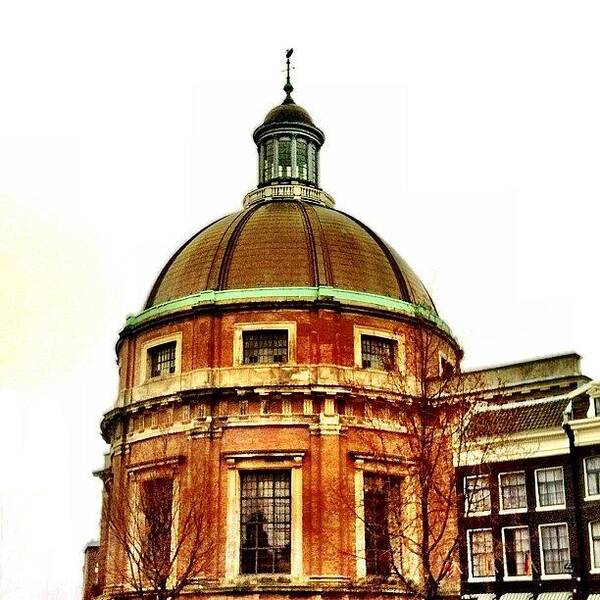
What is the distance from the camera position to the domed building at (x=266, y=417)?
35156 mm

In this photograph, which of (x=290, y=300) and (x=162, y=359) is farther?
(x=162, y=359)

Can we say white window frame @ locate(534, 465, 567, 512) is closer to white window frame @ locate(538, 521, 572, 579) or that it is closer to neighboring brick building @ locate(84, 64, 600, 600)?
neighboring brick building @ locate(84, 64, 600, 600)

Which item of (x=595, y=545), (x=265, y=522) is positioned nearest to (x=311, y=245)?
(x=265, y=522)

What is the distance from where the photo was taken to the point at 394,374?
36.4 metres

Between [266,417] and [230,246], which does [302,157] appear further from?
[266,417]

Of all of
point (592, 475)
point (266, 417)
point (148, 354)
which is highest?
point (148, 354)

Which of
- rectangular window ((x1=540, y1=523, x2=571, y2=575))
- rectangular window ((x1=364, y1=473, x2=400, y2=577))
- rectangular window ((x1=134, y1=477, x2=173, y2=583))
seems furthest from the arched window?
rectangular window ((x1=540, y1=523, x2=571, y2=575))

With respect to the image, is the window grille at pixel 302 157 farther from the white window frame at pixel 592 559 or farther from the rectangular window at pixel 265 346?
the white window frame at pixel 592 559

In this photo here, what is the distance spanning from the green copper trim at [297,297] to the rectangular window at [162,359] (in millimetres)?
1415

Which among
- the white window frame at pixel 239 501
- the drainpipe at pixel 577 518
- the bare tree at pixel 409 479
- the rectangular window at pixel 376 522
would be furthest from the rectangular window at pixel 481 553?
the white window frame at pixel 239 501

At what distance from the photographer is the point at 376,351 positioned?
3925 cm

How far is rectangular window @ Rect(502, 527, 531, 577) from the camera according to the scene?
102 feet

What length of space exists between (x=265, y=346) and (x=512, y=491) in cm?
1155

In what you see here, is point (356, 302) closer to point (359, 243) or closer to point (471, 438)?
point (359, 243)
